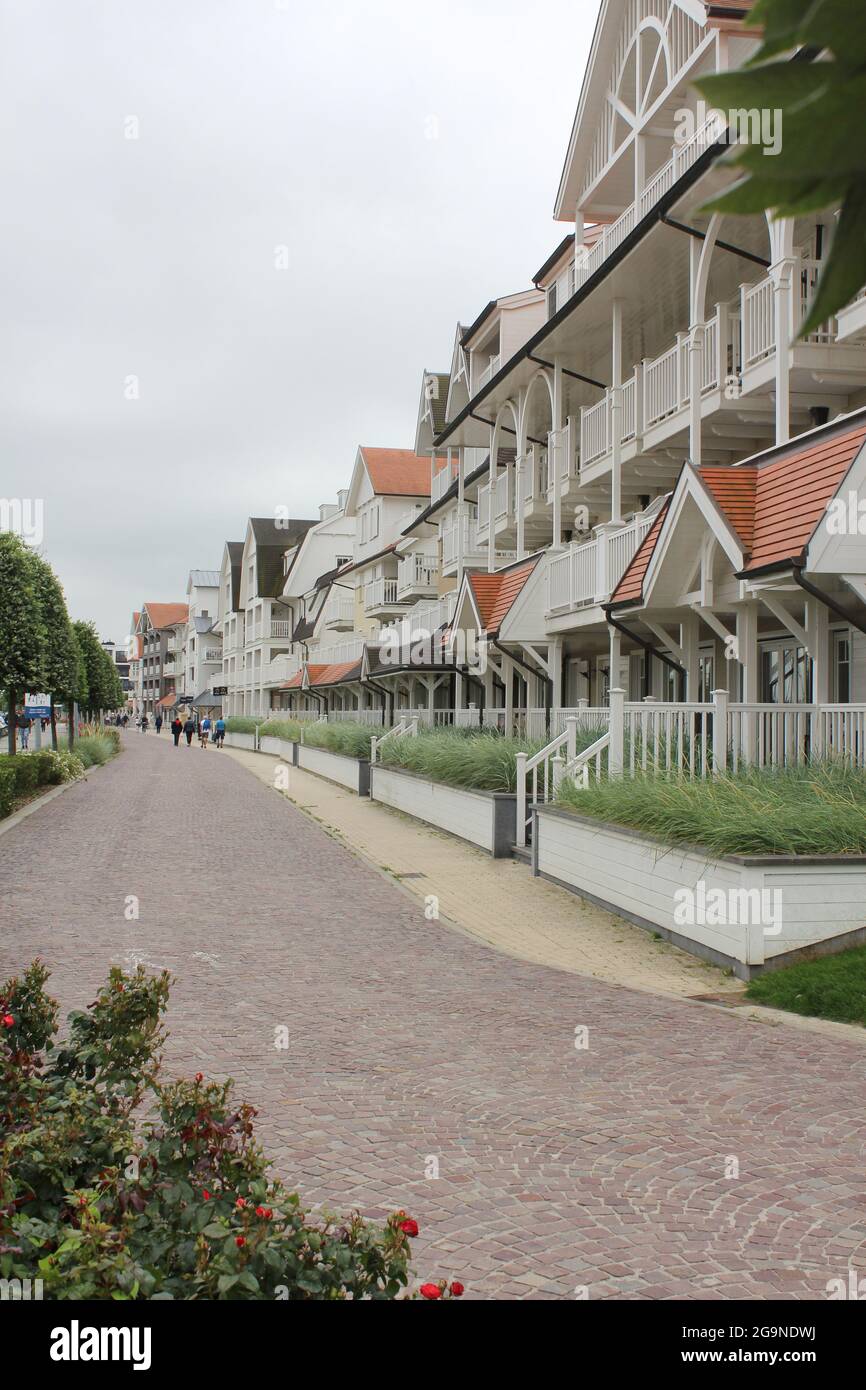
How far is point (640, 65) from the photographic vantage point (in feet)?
62.1

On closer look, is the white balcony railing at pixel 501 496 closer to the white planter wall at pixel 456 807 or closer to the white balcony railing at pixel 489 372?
the white balcony railing at pixel 489 372

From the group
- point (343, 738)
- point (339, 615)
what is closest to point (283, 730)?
point (339, 615)

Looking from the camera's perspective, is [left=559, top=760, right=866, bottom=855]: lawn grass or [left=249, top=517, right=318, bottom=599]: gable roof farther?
[left=249, top=517, right=318, bottom=599]: gable roof

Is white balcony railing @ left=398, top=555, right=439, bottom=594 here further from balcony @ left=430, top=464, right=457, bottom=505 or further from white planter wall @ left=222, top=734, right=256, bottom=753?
white planter wall @ left=222, top=734, right=256, bottom=753

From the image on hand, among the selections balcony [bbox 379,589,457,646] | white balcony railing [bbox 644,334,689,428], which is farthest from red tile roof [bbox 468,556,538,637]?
balcony [bbox 379,589,457,646]

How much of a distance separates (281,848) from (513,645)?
6274 mm

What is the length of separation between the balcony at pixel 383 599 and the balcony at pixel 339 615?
274 inches

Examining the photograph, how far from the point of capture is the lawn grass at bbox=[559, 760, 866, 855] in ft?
29.1

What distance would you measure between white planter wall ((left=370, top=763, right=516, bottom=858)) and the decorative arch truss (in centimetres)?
1038

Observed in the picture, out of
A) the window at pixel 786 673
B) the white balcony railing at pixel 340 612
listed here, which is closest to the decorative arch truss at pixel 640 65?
the window at pixel 786 673

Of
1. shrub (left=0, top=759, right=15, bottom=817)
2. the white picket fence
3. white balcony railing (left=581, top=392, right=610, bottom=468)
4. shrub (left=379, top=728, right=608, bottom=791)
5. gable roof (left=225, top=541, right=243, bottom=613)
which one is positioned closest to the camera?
the white picket fence

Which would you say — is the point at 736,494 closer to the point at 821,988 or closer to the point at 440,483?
the point at 821,988

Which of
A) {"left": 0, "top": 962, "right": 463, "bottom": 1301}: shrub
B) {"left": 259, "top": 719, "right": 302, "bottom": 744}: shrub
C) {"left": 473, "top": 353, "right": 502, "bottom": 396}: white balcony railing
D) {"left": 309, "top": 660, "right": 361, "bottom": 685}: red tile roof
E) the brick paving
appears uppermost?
{"left": 473, "top": 353, "right": 502, "bottom": 396}: white balcony railing
